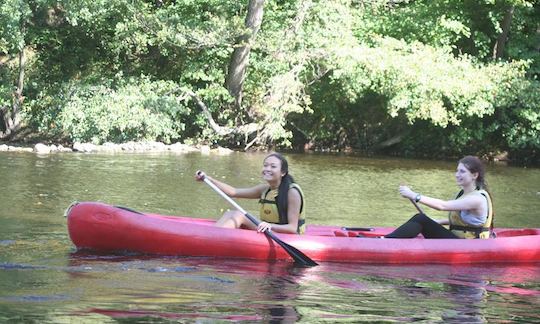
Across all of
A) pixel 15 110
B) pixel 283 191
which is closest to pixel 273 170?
pixel 283 191

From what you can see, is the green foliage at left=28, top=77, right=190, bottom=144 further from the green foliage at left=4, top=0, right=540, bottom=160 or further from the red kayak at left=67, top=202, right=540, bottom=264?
the red kayak at left=67, top=202, right=540, bottom=264

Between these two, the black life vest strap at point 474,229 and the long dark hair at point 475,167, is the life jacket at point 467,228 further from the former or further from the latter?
the long dark hair at point 475,167

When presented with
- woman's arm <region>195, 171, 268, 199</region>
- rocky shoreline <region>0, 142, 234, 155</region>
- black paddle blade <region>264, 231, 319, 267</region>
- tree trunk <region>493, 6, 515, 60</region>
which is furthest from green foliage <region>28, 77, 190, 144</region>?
black paddle blade <region>264, 231, 319, 267</region>

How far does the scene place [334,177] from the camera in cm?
1405

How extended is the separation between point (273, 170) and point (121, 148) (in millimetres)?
10794

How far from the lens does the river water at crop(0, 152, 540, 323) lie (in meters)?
4.89

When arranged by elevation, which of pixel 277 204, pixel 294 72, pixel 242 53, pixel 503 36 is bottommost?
pixel 277 204

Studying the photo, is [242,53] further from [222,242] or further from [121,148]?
[222,242]

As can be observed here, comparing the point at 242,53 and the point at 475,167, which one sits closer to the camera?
the point at 475,167

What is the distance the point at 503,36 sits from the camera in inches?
775

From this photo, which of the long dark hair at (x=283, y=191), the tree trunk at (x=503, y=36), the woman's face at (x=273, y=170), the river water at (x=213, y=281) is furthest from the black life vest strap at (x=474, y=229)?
the tree trunk at (x=503, y=36)

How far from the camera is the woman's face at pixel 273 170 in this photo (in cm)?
684

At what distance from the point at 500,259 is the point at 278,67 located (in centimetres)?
1211

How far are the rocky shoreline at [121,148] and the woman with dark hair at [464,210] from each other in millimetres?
10453
